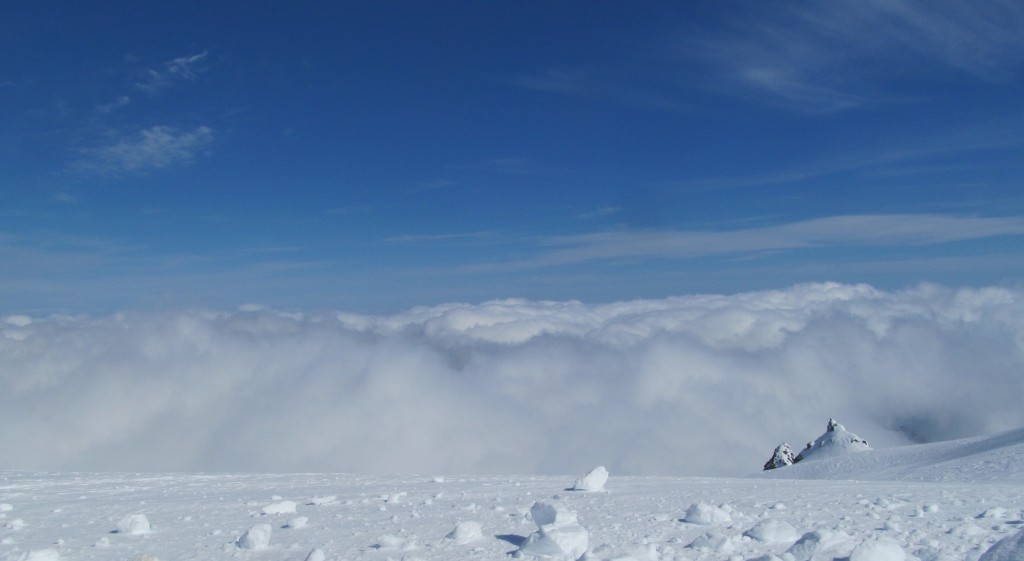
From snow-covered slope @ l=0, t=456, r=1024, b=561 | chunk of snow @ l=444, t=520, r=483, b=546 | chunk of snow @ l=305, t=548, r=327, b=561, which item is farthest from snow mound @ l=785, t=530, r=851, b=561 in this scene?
chunk of snow @ l=305, t=548, r=327, b=561

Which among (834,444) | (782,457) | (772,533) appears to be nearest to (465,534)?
(772,533)

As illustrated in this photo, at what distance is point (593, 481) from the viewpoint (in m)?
9.10

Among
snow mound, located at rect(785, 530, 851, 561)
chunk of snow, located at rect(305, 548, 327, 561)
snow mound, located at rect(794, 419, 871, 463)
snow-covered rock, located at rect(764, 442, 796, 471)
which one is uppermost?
chunk of snow, located at rect(305, 548, 327, 561)

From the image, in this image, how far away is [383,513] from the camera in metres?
7.32

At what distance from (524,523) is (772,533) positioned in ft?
7.90

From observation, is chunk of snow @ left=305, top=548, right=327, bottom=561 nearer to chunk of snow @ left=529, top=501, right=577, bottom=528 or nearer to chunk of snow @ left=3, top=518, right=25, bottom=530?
chunk of snow @ left=529, top=501, right=577, bottom=528

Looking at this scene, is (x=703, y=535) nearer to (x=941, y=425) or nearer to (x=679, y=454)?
(x=679, y=454)

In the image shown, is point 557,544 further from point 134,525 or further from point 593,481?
point 134,525

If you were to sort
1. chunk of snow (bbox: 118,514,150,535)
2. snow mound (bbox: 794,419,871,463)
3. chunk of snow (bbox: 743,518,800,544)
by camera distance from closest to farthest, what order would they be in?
chunk of snow (bbox: 743,518,800,544), chunk of snow (bbox: 118,514,150,535), snow mound (bbox: 794,419,871,463)

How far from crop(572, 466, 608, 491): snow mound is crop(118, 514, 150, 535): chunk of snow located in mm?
5400

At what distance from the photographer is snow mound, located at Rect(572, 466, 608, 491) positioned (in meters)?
9.07

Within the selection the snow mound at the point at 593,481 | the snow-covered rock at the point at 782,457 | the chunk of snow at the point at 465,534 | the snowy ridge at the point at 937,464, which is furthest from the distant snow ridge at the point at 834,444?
the chunk of snow at the point at 465,534

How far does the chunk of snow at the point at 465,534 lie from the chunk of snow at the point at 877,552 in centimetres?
313

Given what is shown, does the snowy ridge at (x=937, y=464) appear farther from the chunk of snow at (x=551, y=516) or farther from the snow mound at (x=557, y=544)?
the snow mound at (x=557, y=544)
